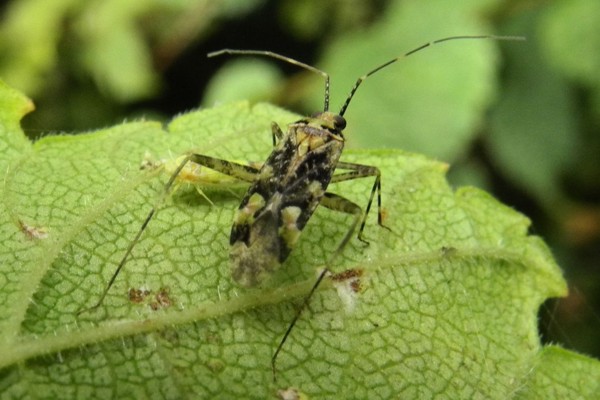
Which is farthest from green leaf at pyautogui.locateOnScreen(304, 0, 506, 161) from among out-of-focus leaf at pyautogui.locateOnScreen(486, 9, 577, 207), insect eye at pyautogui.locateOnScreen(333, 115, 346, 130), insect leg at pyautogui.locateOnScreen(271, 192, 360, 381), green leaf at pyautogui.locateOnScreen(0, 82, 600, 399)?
insect leg at pyautogui.locateOnScreen(271, 192, 360, 381)

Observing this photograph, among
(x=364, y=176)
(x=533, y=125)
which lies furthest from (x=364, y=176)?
(x=533, y=125)

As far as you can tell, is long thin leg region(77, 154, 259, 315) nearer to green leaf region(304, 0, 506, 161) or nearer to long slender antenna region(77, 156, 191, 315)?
long slender antenna region(77, 156, 191, 315)

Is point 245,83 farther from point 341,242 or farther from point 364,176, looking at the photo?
point 341,242

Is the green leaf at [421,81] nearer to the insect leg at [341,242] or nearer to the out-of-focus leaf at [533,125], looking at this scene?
the out-of-focus leaf at [533,125]

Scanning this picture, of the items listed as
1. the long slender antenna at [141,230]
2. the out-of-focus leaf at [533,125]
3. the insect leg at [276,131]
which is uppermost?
the insect leg at [276,131]

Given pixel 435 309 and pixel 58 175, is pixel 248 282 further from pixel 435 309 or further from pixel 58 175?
pixel 58 175

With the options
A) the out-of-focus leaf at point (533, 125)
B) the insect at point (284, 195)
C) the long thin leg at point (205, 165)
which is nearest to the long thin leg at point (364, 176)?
the insect at point (284, 195)

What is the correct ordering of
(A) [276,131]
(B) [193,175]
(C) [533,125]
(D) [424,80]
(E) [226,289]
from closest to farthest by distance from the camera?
(E) [226,289] → (B) [193,175] → (A) [276,131] → (D) [424,80] → (C) [533,125]
